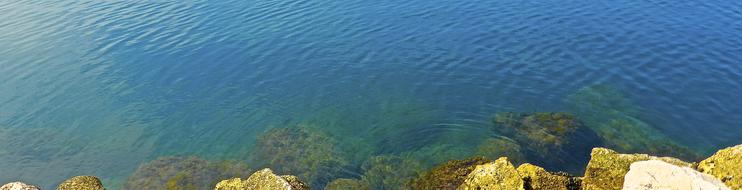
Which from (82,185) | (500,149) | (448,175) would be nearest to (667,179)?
(448,175)

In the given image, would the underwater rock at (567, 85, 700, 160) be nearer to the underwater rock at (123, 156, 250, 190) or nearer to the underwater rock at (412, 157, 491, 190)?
the underwater rock at (412, 157, 491, 190)

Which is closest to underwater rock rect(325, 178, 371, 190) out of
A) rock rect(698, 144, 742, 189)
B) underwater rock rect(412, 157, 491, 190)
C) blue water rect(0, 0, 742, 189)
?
underwater rock rect(412, 157, 491, 190)

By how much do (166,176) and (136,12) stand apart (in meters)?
33.2

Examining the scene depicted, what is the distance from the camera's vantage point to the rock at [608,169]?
17.3 meters

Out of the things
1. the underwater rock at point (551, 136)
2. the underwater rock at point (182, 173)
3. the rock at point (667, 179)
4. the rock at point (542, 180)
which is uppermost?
the rock at point (667, 179)

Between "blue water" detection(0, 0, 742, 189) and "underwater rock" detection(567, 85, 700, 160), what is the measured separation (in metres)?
0.74

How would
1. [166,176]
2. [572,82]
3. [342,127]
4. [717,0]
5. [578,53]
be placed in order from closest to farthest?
[166,176], [342,127], [572,82], [578,53], [717,0]

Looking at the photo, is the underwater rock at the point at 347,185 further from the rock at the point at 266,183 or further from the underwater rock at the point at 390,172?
the rock at the point at 266,183

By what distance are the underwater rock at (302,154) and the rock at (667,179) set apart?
16032 mm

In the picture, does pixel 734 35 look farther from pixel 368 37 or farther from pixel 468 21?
pixel 368 37

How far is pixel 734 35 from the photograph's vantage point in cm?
3975

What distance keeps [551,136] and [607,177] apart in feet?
37.6

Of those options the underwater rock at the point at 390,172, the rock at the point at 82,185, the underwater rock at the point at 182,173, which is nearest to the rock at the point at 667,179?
the underwater rock at the point at 390,172

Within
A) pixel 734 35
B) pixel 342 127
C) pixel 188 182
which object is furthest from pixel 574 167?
pixel 734 35
